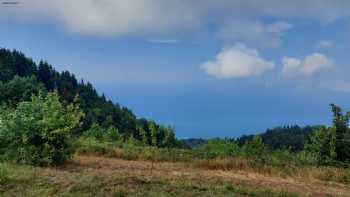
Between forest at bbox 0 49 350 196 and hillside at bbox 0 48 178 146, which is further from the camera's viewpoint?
hillside at bbox 0 48 178 146

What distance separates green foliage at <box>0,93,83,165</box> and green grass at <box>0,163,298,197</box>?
49.4 inches

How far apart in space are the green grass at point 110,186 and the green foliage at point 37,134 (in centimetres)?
125

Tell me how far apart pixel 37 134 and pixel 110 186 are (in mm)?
2759

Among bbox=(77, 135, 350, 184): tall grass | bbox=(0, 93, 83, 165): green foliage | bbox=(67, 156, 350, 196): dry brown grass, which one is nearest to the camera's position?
bbox=(67, 156, 350, 196): dry brown grass

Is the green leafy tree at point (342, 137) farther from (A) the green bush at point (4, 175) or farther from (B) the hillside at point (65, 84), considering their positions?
(B) the hillside at point (65, 84)

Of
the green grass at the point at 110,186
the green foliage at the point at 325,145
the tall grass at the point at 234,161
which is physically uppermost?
the green foliage at the point at 325,145

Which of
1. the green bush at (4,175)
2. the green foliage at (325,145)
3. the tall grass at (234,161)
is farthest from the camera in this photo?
the green foliage at (325,145)

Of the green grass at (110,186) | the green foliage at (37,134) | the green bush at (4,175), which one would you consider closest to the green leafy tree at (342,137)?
the green grass at (110,186)

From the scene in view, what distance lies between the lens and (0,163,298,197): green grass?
6.73 meters

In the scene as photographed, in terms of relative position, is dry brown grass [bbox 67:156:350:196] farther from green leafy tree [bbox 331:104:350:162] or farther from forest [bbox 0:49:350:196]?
green leafy tree [bbox 331:104:350:162]

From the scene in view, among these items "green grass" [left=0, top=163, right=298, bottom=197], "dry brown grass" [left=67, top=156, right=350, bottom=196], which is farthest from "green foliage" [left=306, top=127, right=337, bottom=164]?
"green grass" [left=0, top=163, right=298, bottom=197]

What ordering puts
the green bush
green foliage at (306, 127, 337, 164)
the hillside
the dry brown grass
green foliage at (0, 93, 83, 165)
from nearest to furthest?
the green bush < the dry brown grass < green foliage at (0, 93, 83, 165) < green foliage at (306, 127, 337, 164) < the hillside

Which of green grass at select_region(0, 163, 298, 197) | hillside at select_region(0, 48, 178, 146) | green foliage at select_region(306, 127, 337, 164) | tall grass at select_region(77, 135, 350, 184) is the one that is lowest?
green grass at select_region(0, 163, 298, 197)

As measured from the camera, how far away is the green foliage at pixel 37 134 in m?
8.99
